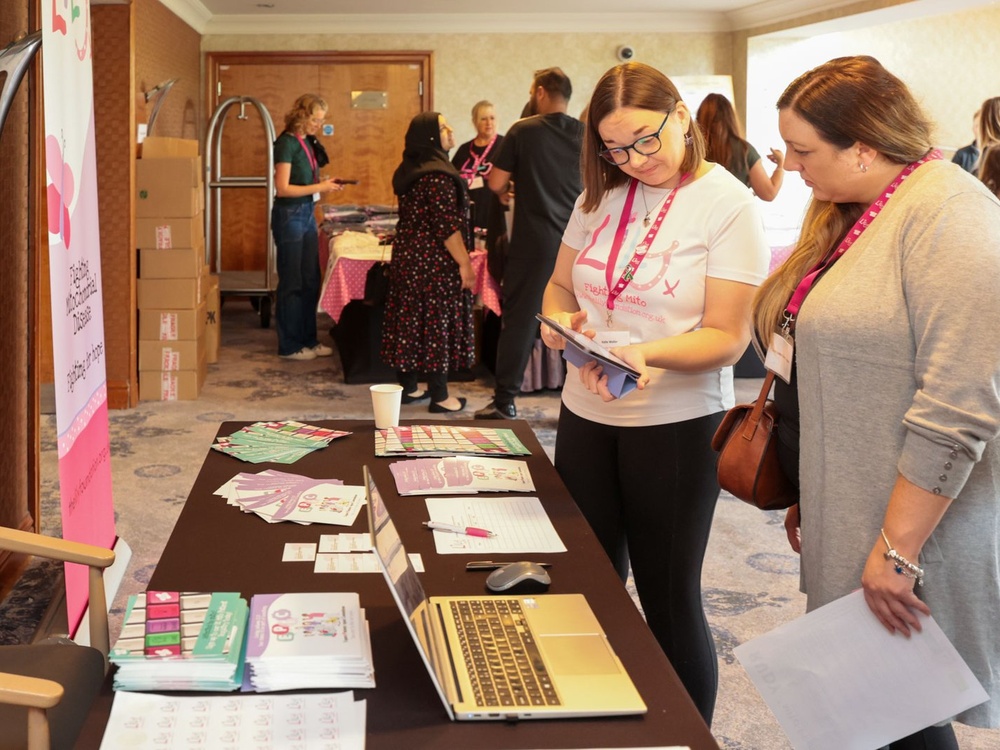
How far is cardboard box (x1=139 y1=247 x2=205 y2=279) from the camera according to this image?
204 inches

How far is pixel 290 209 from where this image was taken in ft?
20.4

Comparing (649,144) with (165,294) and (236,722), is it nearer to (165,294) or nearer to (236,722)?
(236,722)

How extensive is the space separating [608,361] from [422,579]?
45cm

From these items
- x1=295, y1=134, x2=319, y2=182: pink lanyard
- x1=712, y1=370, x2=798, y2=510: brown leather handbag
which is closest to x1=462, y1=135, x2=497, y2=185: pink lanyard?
x1=295, y1=134, x2=319, y2=182: pink lanyard

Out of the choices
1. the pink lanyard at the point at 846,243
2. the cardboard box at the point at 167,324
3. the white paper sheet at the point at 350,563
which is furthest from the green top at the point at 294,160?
the pink lanyard at the point at 846,243

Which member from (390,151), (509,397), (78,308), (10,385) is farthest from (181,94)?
(78,308)

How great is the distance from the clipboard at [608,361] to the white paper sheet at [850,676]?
0.45 meters

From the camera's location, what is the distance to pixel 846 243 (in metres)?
1.50

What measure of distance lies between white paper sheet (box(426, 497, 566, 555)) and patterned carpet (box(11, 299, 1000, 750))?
0.84m

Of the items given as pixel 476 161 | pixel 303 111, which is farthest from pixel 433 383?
pixel 476 161

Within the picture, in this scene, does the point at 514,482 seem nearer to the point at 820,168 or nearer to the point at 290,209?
the point at 820,168

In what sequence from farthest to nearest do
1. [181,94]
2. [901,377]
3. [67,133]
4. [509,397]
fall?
[181,94]
[509,397]
[67,133]
[901,377]

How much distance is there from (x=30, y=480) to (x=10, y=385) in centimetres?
32

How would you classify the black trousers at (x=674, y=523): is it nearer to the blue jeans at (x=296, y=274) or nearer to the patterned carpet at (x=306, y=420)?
the patterned carpet at (x=306, y=420)
